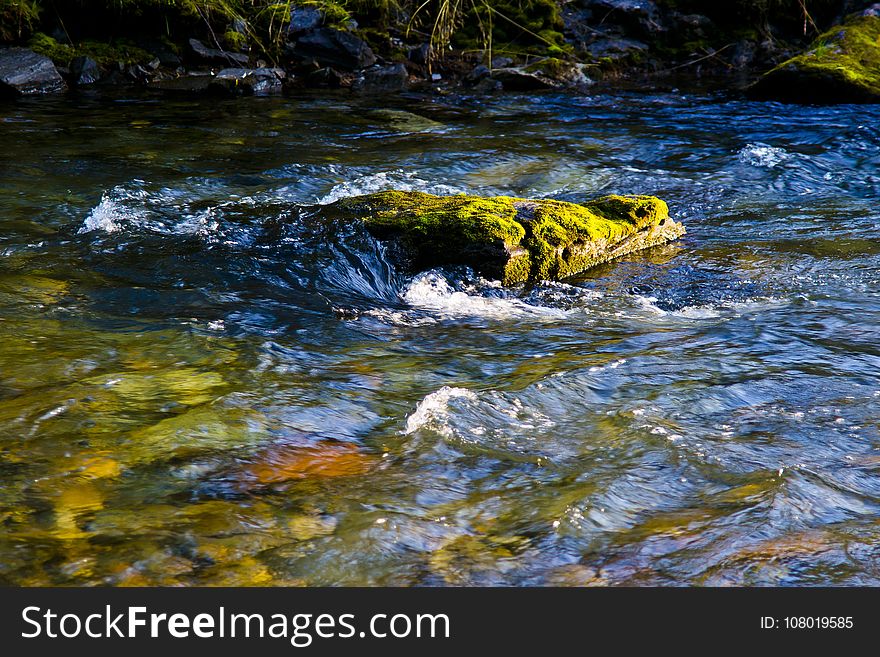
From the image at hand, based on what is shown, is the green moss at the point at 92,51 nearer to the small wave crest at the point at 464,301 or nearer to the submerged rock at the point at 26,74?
the submerged rock at the point at 26,74

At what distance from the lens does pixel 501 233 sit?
576cm

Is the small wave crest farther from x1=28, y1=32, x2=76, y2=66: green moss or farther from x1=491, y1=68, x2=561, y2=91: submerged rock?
x1=28, y1=32, x2=76, y2=66: green moss

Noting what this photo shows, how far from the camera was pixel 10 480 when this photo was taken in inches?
121

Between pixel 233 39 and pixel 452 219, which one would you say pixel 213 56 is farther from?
pixel 452 219

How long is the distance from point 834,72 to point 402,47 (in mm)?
7745

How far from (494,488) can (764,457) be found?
114 cm

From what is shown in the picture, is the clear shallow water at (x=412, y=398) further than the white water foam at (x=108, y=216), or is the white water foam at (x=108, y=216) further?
the white water foam at (x=108, y=216)

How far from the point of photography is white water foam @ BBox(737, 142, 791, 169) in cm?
926

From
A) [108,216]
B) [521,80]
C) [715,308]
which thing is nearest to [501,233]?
[715,308]

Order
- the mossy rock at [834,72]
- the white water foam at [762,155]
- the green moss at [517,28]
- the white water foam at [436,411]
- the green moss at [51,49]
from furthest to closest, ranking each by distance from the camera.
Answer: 1. the green moss at [517,28]
2. the green moss at [51,49]
3. the mossy rock at [834,72]
4. the white water foam at [762,155]
5. the white water foam at [436,411]

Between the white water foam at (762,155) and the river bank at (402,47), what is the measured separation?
15.8 feet

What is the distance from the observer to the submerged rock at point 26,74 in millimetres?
12562

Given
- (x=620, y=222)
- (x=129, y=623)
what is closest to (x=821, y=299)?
Result: (x=620, y=222)

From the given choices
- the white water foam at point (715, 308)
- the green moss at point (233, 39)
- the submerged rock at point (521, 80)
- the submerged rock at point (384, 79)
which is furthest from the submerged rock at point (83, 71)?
the white water foam at point (715, 308)
